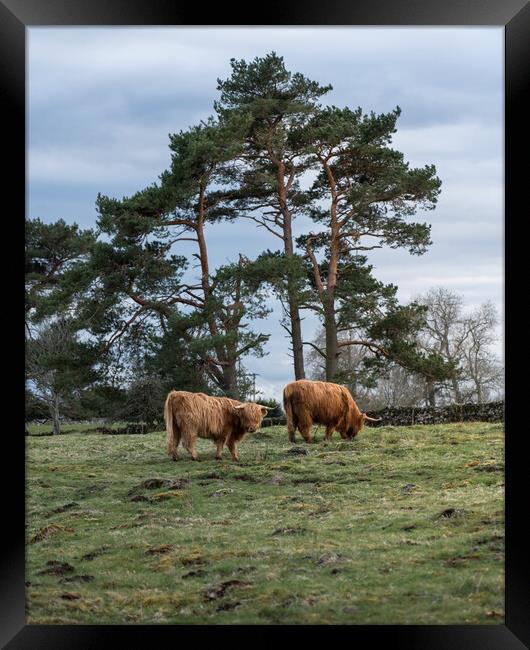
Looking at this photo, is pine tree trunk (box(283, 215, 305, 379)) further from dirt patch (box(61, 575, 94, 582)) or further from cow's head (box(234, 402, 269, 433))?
dirt patch (box(61, 575, 94, 582))

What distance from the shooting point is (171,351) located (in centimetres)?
1788

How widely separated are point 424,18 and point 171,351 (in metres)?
12.7

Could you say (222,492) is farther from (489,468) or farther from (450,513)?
(489,468)

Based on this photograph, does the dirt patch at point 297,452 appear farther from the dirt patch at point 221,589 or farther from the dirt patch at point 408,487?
the dirt patch at point 221,589

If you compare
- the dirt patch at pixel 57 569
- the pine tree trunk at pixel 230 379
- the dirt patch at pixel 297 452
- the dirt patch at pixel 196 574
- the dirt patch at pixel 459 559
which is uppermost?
the pine tree trunk at pixel 230 379

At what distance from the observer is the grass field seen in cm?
654

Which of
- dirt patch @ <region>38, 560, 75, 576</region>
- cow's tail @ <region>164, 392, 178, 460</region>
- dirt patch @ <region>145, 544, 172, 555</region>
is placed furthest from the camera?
cow's tail @ <region>164, 392, 178, 460</region>

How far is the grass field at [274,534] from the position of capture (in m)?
6.54

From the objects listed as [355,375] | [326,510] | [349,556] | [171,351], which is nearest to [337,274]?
[355,375]

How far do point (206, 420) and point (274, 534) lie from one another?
162 inches

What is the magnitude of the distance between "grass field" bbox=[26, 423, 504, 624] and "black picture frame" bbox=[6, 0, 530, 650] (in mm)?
570

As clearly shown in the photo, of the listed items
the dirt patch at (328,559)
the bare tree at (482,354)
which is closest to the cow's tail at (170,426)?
the dirt patch at (328,559)

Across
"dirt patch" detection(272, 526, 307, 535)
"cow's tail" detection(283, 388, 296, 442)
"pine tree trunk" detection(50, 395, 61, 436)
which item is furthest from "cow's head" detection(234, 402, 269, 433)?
"pine tree trunk" detection(50, 395, 61, 436)
